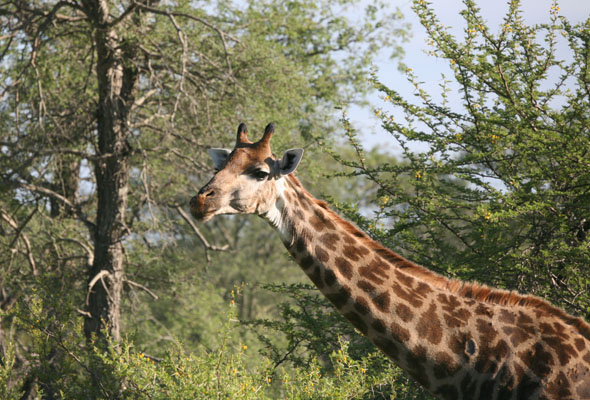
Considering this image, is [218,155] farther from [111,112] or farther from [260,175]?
[111,112]

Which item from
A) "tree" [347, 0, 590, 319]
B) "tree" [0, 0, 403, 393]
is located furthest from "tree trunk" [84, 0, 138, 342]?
"tree" [347, 0, 590, 319]

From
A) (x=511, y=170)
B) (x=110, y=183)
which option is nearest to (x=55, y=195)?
(x=110, y=183)

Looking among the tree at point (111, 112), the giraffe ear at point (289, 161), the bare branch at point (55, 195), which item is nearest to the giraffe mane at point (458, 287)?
the giraffe ear at point (289, 161)

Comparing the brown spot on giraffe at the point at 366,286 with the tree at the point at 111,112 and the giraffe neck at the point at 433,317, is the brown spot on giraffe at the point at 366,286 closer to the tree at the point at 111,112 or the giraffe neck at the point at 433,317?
the giraffe neck at the point at 433,317

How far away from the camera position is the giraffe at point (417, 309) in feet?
19.0

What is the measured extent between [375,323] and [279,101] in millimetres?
12431

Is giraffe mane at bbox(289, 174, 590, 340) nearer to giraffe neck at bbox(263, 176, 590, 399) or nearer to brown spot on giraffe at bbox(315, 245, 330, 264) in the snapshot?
giraffe neck at bbox(263, 176, 590, 399)

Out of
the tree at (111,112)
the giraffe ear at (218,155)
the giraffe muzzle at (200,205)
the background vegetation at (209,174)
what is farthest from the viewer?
the tree at (111,112)

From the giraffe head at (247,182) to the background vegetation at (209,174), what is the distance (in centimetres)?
168

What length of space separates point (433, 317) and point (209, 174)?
35.7ft

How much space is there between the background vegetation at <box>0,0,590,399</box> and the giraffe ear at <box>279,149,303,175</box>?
1821mm

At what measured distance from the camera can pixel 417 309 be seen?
5938mm

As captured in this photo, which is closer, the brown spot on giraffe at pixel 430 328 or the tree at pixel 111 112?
the brown spot on giraffe at pixel 430 328

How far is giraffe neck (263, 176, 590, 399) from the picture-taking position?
5.81 metres
